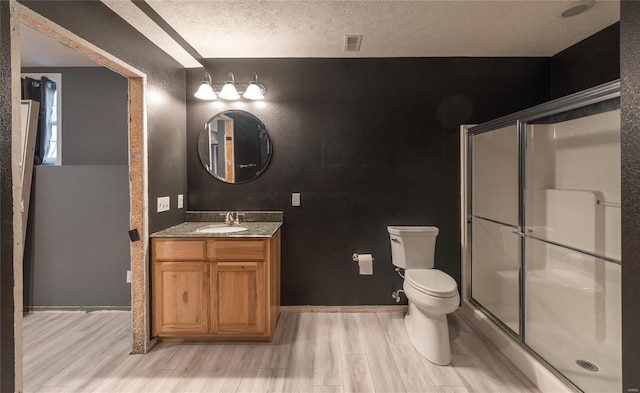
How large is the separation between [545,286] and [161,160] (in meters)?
3.08

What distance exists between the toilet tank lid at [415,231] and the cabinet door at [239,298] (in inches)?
46.5

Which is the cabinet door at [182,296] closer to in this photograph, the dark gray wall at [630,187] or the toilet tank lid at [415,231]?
the toilet tank lid at [415,231]

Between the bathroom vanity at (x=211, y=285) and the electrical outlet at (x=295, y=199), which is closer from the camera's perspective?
the bathroom vanity at (x=211, y=285)

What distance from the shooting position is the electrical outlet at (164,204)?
99.4 inches

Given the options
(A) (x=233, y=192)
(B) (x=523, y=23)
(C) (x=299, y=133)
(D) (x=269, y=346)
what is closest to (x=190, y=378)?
(D) (x=269, y=346)

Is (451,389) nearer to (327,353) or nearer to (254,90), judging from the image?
(327,353)

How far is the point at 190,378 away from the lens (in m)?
1.99

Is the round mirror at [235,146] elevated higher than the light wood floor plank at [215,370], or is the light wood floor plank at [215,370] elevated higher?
the round mirror at [235,146]

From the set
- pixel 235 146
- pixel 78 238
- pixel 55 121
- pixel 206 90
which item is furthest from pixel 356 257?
pixel 55 121

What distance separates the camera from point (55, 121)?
309 centimetres

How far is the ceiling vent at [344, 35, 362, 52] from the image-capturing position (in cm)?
252

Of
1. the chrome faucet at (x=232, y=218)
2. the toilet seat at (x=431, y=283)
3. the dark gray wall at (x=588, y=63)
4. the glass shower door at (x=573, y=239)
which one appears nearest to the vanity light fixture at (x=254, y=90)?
the chrome faucet at (x=232, y=218)

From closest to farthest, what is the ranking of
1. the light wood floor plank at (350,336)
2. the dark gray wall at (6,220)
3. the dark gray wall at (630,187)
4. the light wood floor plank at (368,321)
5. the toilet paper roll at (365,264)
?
the dark gray wall at (630,187) < the dark gray wall at (6,220) < the light wood floor plank at (350,336) < the light wood floor plank at (368,321) < the toilet paper roll at (365,264)

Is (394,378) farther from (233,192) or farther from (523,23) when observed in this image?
(523,23)
